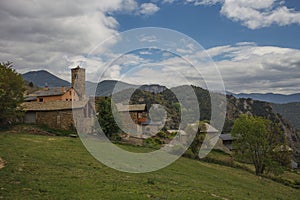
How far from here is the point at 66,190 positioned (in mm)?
13602

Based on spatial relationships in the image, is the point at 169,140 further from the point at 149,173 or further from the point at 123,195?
the point at 123,195

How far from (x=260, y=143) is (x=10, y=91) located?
3559cm

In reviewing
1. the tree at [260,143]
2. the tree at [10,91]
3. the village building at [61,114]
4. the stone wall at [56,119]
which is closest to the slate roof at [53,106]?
the village building at [61,114]

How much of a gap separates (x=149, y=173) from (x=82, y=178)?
21.9ft

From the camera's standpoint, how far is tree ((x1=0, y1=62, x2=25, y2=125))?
38.1 m

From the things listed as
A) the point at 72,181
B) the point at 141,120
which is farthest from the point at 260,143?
the point at 72,181

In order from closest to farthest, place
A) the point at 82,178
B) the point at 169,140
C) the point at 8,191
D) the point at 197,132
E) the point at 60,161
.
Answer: the point at 8,191 < the point at 82,178 < the point at 60,161 < the point at 197,132 < the point at 169,140

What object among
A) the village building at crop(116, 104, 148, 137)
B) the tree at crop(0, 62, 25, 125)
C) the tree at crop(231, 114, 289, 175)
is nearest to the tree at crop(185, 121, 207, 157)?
the tree at crop(231, 114, 289, 175)

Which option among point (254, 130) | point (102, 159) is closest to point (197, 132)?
point (254, 130)

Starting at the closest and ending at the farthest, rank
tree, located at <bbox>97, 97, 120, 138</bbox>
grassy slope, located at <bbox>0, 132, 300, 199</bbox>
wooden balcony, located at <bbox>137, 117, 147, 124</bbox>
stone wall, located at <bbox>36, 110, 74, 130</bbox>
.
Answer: grassy slope, located at <bbox>0, 132, 300, 199</bbox>
tree, located at <bbox>97, 97, 120, 138</bbox>
stone wall, located at <bbox>36, 110, 74, 130</bbox>
wooden balcony, located at <bbox>137, 117, 147, 124</bbox>

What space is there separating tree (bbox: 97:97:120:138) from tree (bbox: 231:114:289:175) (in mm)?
17815

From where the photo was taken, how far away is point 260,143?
4266cm

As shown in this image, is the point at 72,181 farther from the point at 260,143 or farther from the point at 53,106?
the point at 53,106

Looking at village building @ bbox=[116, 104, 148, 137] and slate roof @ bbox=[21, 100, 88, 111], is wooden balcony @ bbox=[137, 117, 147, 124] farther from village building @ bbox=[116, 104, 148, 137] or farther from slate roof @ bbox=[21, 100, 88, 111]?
slate roof @ bbox=[21, 100, 88, 111]
